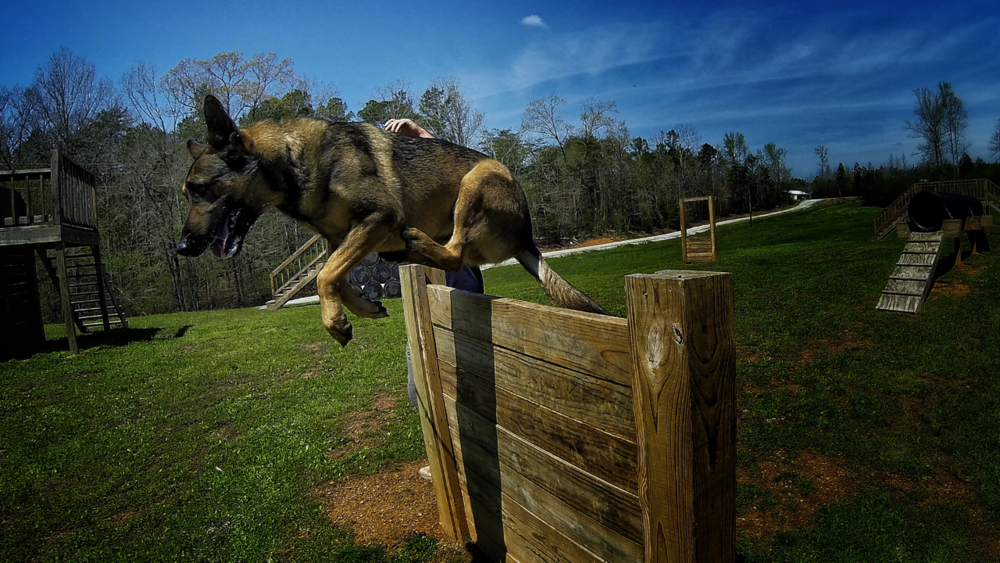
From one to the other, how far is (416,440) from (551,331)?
4.22 metres

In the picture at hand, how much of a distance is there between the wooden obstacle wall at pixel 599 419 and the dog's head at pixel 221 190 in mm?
1164

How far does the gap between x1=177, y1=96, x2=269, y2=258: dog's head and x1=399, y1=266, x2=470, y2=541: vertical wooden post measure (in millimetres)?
1350

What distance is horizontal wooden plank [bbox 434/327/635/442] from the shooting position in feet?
5.92

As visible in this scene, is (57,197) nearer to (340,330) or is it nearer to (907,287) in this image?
(340,330)

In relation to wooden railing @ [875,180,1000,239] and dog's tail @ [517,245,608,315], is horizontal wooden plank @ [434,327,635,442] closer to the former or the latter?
dog's tail @ [517,245,608,315]

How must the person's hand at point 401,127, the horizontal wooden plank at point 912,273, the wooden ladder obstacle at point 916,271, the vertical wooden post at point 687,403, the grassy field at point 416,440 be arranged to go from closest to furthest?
1. the vertical wooden post at point 687,403
2. the person's hand at point 401,127
3. the grassy field at point 416,440
4. the wooden ladder obstacle at point 916,271
5. the horizontal wooden plank at point 912,273

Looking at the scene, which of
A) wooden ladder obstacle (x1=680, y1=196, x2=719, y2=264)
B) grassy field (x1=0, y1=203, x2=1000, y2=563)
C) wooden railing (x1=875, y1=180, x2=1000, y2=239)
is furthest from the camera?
wooden ladder obstacle (x1=680, y1=196, x2=719, y2=264)

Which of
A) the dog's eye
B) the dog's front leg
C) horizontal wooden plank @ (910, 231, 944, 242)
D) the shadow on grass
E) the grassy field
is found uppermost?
the dog's eye

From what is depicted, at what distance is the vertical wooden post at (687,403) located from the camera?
4.78ft

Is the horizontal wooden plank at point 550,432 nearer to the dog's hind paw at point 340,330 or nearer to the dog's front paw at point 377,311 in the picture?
the dog's front paw at point 377,311

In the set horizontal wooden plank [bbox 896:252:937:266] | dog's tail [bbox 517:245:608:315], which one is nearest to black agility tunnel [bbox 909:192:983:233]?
horizontal wooden plank [bbox 896:252:937:266]

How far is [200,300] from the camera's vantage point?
89.2 feet

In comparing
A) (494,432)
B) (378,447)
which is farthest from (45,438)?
(494,432)

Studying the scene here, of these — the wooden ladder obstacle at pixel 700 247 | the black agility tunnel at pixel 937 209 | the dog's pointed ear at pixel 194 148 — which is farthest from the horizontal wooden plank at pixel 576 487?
the wooden ladder obstacle at pixel 700 247
